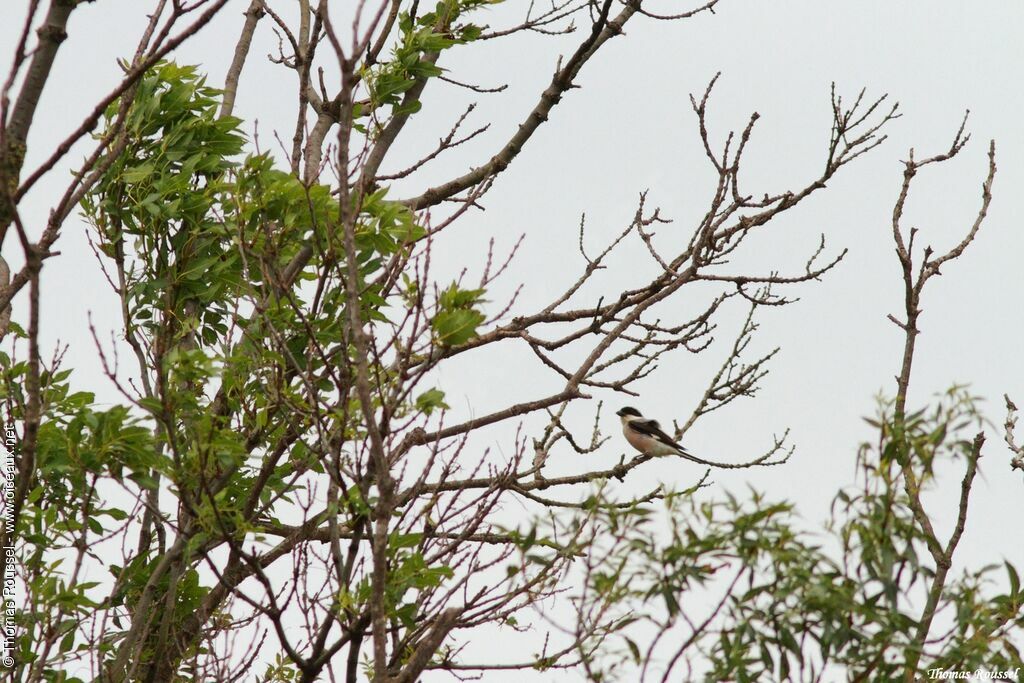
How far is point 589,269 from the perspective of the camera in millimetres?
8875

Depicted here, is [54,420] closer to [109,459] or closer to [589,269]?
[109,459]

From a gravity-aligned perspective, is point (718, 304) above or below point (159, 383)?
above

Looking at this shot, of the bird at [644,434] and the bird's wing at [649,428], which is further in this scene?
the bird's wing at [649,428]

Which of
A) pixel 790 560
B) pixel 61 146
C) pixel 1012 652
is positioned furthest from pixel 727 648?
pixel 61 146

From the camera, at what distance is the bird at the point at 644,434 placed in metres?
10.1

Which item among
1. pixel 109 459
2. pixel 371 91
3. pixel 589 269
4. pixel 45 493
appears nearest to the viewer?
pixel 109 459

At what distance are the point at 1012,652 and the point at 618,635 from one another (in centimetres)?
141

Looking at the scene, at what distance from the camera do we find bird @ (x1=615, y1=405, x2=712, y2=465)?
1010 centimetres

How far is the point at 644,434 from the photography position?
1173 centimetres

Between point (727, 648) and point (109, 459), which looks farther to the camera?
point (109, 459)

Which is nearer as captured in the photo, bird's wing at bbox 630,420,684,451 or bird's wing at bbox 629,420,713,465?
bird's wing at bbox 629,420,713,465

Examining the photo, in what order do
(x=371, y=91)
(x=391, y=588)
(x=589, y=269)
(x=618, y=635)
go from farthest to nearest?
(x=589, y=269)
(x=371, y=91)
(x=391, y=588)
(x=618, y=635)

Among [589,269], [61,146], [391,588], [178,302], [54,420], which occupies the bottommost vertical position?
[391,588]

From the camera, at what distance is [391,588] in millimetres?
5078
